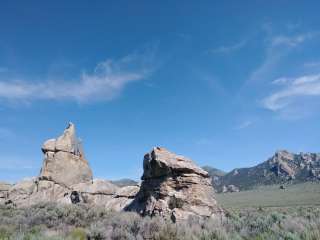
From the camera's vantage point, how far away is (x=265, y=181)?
14638 cm

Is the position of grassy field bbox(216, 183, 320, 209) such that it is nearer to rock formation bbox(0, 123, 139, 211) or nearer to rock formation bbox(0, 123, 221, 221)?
rock formation bbox(0, 123, 139, 211)

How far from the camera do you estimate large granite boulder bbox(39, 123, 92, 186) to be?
124ft

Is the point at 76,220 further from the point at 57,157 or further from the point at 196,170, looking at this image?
the point at 57,157

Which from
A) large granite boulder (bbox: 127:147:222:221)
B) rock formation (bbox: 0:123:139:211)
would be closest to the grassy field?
rock formation (bbox: 0:123:139:211)

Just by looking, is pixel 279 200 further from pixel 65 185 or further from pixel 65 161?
pixel 65 185

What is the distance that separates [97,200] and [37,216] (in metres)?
12.2

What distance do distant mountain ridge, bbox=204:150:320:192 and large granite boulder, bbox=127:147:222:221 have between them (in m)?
117

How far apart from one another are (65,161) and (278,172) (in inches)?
5149

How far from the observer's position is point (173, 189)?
1958 cm

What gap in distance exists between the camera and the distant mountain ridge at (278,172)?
464 ft

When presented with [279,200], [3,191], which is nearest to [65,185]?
[3,191]

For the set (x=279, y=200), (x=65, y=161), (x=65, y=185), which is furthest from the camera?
(x=279, y=200)

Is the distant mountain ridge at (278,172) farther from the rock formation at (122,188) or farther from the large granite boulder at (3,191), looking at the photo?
the rock formation at (122,188)

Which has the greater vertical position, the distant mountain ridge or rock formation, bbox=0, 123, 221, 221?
the distant mountain ridge
